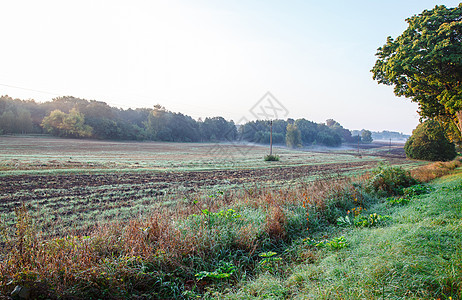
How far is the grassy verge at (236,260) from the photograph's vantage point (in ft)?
9.32

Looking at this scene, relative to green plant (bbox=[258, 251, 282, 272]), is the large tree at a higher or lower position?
higher

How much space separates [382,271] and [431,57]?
14.9 m

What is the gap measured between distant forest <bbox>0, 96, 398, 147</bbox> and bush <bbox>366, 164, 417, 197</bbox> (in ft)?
195

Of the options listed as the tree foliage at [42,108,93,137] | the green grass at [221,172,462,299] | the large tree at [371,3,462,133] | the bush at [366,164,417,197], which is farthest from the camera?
the tree foliage at [42,108,93,137]

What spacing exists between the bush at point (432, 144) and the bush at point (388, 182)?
107 feet

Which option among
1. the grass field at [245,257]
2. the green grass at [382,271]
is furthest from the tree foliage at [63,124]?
the green grass at [382,271]

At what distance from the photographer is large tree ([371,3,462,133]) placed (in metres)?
12.5

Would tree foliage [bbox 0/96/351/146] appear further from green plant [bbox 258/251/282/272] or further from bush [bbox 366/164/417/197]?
green plant [bbox 258/251/282/272]

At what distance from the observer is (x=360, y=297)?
2625 millimetres

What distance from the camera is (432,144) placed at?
1404 inches

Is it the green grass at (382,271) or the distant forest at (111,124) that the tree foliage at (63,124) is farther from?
the green grass at (382,271)

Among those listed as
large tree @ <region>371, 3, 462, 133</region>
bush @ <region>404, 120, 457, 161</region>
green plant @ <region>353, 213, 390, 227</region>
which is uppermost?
large tree @ <region>371, 3, 462, 133</region>

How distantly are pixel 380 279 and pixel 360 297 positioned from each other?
49 centimetres

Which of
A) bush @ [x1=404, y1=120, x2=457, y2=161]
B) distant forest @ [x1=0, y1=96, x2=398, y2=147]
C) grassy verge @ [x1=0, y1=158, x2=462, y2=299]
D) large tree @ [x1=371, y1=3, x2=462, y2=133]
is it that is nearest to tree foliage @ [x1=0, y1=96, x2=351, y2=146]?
distant forest @ [x1=0, y1=96, x2=398, y2=147]
